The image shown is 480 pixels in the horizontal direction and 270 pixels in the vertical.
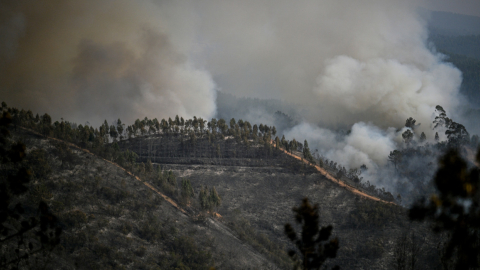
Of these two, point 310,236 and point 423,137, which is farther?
point 423,137

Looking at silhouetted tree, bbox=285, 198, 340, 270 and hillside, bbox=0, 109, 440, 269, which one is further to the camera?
hillside, bbox=0, 109, 440, 269

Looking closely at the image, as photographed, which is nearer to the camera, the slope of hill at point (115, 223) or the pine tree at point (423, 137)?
the slope of hill at point (115, 223)

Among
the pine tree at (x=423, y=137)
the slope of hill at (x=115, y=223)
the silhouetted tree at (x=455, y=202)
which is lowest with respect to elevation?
the slope of hill at (x=115, y=223)

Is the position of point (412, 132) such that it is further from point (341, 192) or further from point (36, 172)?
point (36, 172)

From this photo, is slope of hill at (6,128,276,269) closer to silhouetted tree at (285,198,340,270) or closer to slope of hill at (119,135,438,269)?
slope of hill at (119,135,438,269)

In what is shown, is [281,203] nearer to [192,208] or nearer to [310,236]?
[192,208]

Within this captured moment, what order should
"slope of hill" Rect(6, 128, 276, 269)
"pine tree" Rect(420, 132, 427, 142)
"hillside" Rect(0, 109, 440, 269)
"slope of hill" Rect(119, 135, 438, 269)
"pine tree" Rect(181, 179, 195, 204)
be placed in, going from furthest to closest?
"pine tree" Rect(420, 132, 427, 142) < "pine tree" Rect(181, 179, 195, 204) < "slope of hill" Rect(119, 135, 438, 269) < "hillside" Rect(0, 109, 440, 269) < "slope of hill" Rect(6, 128, 276, 269)

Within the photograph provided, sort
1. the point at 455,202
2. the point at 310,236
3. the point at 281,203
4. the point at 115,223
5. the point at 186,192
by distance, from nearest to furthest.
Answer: the point at 455,202 < the point at 310,236 < the point at 115,223 < the point at 186,192 < the point at 281,203

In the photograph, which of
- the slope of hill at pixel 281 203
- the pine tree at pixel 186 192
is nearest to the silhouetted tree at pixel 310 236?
the slope of hill at pixel 281 203

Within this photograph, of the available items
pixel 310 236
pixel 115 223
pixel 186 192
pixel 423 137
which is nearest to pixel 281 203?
pixel 186 192

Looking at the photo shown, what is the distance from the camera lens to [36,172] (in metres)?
95.7

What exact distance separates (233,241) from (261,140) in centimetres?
7218

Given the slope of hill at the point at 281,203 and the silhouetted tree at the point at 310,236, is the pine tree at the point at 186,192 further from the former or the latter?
the silhouetted tree at the point at 310,236

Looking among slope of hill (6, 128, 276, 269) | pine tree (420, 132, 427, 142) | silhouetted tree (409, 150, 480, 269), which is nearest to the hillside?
slope of hill (6, 128, 276, 269)
